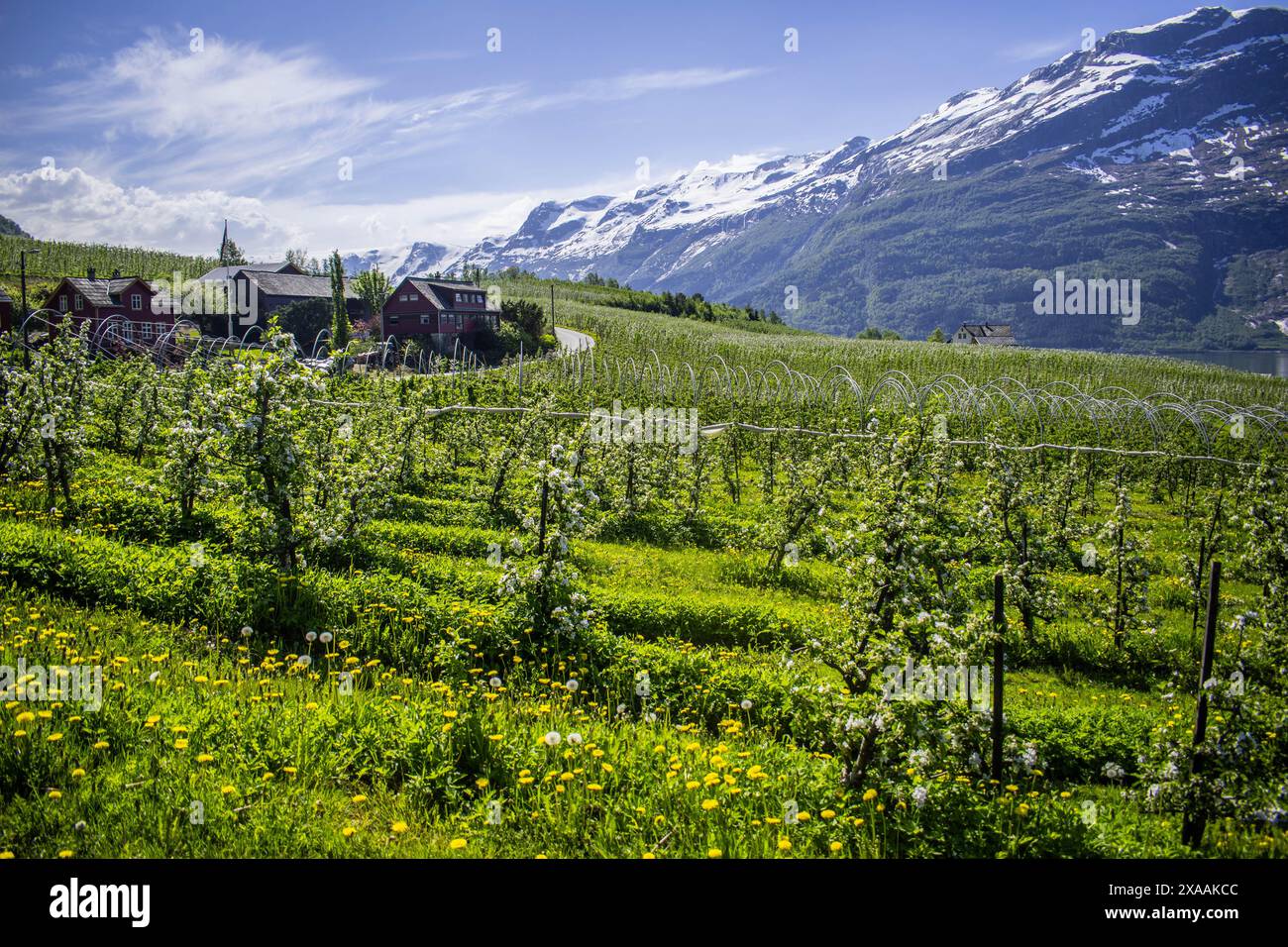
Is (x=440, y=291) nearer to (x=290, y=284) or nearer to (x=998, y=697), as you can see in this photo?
(x=290, y=284)

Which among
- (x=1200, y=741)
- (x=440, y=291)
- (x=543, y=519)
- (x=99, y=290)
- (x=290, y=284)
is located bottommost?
(x=1200, y=741)

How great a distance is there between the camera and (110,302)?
171 ft

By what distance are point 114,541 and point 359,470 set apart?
355cm

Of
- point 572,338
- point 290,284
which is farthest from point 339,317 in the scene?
point 572,338

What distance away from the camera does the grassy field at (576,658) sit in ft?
18.2

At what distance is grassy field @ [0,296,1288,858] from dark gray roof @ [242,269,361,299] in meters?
49.3

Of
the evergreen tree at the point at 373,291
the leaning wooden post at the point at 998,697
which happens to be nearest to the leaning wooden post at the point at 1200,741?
the leaning wooden post at the point at 998,697

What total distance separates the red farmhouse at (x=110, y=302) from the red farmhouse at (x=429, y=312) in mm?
16235

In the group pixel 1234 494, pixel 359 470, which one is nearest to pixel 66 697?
pixel 359 470

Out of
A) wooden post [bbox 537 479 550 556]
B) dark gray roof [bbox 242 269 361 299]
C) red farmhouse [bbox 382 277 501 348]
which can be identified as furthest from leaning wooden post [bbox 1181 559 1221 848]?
dark gray roof [bbox 242 269 361 299]

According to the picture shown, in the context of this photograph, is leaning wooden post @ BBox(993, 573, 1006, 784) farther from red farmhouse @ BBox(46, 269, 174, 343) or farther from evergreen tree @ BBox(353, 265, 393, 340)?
evergreen tree @ BBox(353, 265, 393, 340)

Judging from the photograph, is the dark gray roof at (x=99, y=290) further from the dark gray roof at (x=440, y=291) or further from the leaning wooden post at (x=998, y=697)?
the leaning wooden post at (x=998, y=697)

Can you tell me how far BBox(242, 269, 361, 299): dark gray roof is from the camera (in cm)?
6084

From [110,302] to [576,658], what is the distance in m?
58.1
